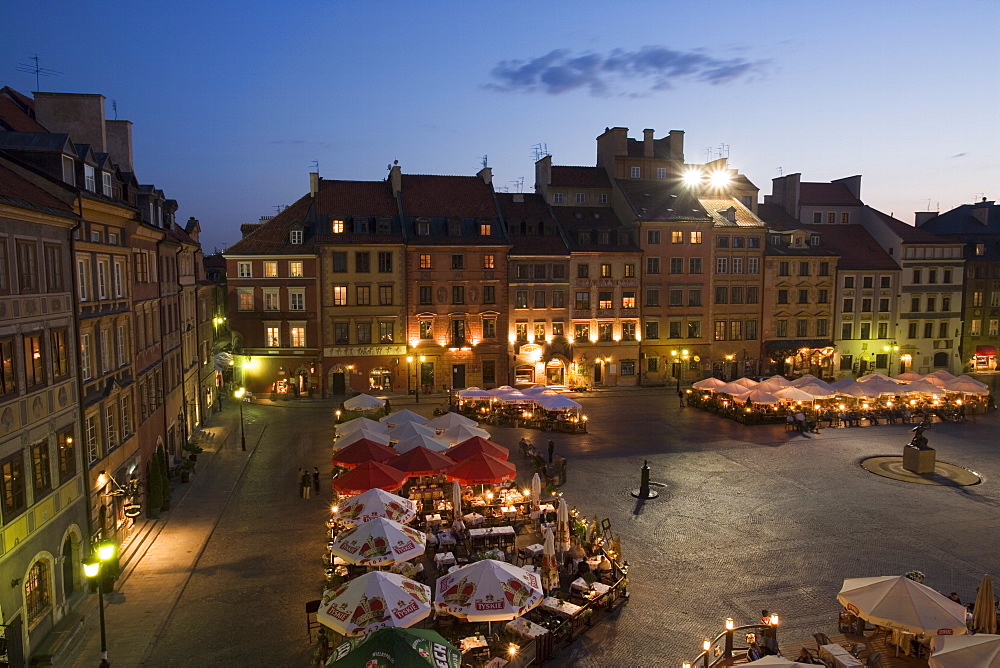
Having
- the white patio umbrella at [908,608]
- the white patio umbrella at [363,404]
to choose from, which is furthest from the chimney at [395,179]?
the white patio umbrella at [908,608]

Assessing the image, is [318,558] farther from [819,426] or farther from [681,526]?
[819,426]

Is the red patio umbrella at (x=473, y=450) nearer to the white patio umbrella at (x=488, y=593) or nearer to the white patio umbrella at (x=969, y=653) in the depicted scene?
the white patio umbrella at (x=488, y=593)

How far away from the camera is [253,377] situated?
1982 inches

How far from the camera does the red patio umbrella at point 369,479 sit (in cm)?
2364

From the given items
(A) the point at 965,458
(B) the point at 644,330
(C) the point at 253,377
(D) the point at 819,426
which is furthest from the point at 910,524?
(C) the point at 253,377

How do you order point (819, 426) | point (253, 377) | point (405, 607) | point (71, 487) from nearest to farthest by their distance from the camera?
point (405, 607), point (71, 487), point (819, 426), point (253, 377)

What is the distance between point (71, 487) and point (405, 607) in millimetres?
10276

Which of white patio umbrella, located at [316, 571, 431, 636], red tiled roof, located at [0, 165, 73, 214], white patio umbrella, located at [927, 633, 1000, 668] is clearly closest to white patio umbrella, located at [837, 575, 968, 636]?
white patio umbrella, located at [927, 633, 1000, 668]

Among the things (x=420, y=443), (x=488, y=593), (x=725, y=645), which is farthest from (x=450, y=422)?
(x=725, y=645)

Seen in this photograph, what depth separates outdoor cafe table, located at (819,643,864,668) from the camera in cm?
1436

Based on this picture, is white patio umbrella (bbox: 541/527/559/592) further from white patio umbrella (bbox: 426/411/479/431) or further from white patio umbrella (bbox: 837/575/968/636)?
white patio umbrella (bbox: 426/411/479/431)

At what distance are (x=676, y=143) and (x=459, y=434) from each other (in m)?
46.1

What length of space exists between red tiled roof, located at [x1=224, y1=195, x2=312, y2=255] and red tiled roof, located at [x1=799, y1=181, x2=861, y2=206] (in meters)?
45.1

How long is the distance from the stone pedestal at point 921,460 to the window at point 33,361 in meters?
32.7
